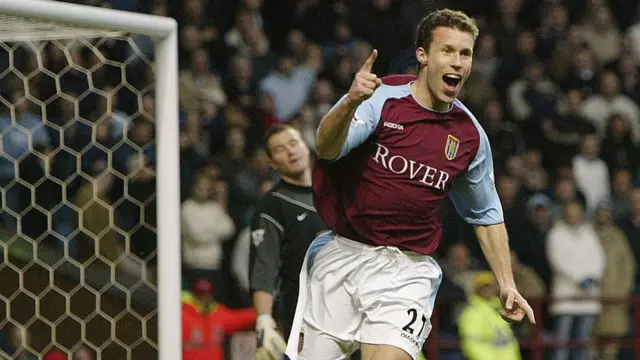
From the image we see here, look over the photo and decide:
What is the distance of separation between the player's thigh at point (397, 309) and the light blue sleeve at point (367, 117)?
1.67 ft

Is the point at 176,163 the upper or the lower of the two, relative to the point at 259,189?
upper

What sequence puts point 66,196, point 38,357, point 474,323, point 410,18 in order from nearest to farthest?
point 38,357 → point 66,196 → point 474,323 → point 410,18

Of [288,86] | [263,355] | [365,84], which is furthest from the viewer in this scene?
[288,86]

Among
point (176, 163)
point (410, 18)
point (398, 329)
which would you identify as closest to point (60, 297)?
point (176, 163)

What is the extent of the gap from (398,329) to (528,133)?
291 inches

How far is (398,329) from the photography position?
4473 mm

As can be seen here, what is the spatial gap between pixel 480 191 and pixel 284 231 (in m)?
1.07

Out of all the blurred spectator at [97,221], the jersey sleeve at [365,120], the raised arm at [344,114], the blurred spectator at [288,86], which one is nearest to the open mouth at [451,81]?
the jersey sleeve at [365,120]

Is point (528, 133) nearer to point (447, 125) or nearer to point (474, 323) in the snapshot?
point (474, 323)

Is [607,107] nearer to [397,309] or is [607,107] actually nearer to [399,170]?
[399,170]

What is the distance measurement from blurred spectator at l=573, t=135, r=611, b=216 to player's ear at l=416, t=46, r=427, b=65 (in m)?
6.86

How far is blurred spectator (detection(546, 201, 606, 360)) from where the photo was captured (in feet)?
33.0

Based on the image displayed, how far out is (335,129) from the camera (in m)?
4.20

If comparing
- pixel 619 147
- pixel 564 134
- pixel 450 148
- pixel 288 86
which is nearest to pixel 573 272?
pixel 564 134
